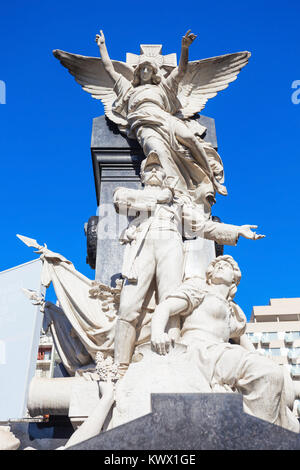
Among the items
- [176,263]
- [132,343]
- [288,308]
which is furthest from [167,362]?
[288,308]

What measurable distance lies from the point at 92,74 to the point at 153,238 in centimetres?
460

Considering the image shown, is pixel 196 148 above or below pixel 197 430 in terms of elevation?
above

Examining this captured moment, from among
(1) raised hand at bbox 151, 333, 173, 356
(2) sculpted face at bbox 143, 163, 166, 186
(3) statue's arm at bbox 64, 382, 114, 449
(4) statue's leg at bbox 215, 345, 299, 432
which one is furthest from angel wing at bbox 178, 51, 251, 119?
(3) statue's arm at bbox 64, 382, 114, 449

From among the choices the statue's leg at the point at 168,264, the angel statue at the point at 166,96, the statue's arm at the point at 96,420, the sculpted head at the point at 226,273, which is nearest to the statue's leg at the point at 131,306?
the statue's leg at the point at 168,264

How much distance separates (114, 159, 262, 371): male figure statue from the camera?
16.0ft

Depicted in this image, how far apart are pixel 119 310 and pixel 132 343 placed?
40 centimetres

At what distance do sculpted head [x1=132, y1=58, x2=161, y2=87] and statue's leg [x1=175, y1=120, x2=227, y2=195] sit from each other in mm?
1045

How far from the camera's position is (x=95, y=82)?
8.32 m

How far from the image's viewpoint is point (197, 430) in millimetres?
2705

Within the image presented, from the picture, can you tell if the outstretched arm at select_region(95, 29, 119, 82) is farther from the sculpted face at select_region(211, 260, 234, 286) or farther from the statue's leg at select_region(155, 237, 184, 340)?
the sculpted face at select_region(211, 260, 234, 286)

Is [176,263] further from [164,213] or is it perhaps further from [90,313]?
[90,313]

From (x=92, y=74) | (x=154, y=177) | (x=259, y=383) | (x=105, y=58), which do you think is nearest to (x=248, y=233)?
(x=154, y=177)

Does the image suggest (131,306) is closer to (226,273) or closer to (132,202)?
(226,273)

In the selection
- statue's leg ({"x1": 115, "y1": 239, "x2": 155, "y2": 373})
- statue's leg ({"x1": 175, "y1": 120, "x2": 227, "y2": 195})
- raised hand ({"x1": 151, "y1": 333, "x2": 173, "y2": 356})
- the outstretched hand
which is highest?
statue's leg ({"x1": 175, "y1": 120, "x2": 227, "y2": 195})
